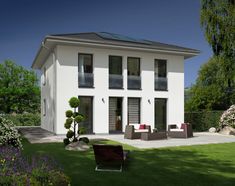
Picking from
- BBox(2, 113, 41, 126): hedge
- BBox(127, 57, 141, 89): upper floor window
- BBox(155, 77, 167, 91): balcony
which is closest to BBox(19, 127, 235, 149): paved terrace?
BBox(127, 57, 141, 89): upper floor window

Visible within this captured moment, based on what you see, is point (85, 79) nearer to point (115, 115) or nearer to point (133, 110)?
point (115, 115)

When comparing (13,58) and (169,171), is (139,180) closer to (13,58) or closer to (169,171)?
(169,171)

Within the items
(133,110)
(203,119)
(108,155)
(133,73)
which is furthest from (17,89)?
(108,155)

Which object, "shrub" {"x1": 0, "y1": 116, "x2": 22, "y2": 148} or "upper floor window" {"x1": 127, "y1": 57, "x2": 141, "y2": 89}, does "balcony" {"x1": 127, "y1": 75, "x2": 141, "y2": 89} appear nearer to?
"upper floor window" {"x1": 127, "y1": 57, "x2": 141, "y2": 89}

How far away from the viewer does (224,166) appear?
9.09 meters

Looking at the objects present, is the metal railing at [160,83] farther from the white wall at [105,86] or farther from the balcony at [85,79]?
the balcony at [85,79]

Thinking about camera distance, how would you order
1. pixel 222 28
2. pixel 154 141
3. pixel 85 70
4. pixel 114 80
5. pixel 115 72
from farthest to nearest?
1. pixel 115 72
2. pixel 114 80
3. pixel 85 70
4. pixel 222 28
5. pixel 154 141

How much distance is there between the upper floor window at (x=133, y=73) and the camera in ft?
69.4

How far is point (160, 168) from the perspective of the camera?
877 centimetres

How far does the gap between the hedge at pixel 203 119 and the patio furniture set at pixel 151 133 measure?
6051 millimetres

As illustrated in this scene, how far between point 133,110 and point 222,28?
8476 millimetres

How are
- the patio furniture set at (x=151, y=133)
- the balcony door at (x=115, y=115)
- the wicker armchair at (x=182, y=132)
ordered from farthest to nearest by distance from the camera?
1. the balcony door at (x=115, y=115)
2. the wicker armchair at (x=182, y=132)
3. the patio furniture set at (x=151, y=133)

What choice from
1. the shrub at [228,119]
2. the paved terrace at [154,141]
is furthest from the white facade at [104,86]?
the shrub at [228,119]

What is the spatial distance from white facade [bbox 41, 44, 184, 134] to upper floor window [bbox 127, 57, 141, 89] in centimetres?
31
